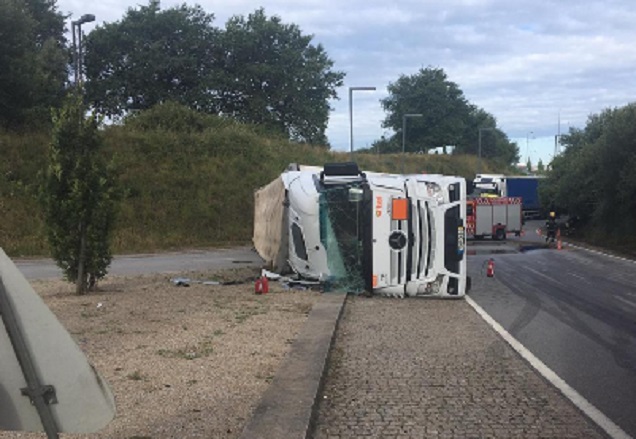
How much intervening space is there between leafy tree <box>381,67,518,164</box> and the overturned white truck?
66.3m

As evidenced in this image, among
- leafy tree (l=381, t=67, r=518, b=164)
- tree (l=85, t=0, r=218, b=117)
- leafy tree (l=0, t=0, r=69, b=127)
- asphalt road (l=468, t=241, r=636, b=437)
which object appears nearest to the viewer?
asphalt road (l=468, t=241, r=636, b=437)

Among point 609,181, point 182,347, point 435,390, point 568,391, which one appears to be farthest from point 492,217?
point 435,390

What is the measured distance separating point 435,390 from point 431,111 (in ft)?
241

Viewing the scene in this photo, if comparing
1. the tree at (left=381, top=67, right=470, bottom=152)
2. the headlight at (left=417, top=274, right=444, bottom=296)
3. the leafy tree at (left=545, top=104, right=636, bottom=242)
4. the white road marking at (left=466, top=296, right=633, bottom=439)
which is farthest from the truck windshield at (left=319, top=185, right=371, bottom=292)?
the tree at (left=381, top=67, right=470, bottom=152)

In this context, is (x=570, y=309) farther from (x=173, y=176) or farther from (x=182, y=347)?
(x=173, y=176)

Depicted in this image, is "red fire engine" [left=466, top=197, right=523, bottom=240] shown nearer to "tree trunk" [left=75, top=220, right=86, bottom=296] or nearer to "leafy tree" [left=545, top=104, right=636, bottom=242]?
"leafy tree" [left=545, top=104, right=636, bottom=242]

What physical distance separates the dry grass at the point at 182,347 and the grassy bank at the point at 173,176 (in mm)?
18555

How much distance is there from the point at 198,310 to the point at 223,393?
15.7 feet

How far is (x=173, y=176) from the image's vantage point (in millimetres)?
39844

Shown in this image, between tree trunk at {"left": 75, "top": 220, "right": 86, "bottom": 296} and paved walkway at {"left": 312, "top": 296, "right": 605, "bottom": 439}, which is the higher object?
tree trunk at {"left": 75, "top": 220, "right": 86, "bottom": 296}

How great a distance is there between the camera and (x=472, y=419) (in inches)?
213

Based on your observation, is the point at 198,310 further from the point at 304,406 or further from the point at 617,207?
the point at 617,207

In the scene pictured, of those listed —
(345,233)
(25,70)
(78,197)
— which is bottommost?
(345,233)

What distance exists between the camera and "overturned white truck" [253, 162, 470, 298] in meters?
12.3
